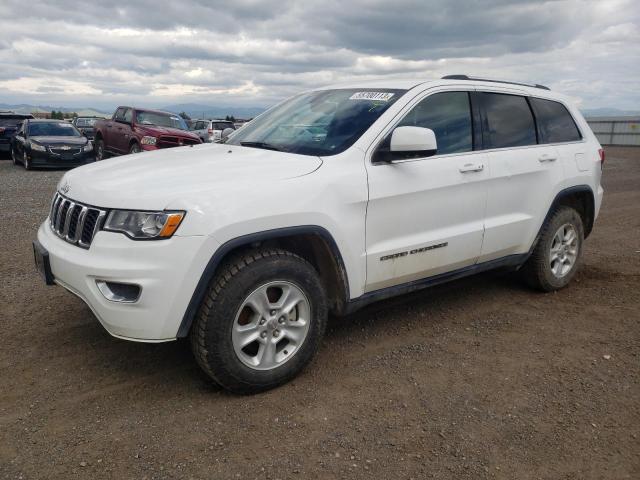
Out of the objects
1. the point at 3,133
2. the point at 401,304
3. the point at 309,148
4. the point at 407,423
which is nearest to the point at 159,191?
the point at 309,148

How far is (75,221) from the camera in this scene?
315cm

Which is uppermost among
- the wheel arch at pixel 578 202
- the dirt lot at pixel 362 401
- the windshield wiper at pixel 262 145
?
the windshield wiper at pixel 262 145

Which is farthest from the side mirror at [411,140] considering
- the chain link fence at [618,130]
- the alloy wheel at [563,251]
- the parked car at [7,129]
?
the chain link fence at [618,130]

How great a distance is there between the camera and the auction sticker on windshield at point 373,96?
3775mm

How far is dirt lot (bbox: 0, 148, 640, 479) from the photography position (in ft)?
8.57

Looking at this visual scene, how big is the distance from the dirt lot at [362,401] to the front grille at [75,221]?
0.87 m

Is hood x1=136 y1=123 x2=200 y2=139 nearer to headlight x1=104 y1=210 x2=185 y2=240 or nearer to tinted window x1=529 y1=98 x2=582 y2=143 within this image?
tinted window x1=529 y1=98 x2=582 y2=143

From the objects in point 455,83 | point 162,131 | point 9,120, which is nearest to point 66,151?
point 162,131

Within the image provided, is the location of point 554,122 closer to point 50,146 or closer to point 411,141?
point 411,141

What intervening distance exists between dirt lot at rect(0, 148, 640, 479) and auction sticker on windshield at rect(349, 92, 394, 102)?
1568mm

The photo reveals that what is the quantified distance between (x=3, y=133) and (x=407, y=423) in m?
18.5

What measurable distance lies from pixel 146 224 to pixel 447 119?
231 centimetres

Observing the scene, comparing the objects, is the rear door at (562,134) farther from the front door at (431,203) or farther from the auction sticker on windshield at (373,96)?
the auction sticker on windshield at (373,96)

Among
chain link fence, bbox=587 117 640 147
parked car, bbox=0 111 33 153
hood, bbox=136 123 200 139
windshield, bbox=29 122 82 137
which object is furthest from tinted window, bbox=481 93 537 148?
chain link fence, bbox=587 117 640 147
